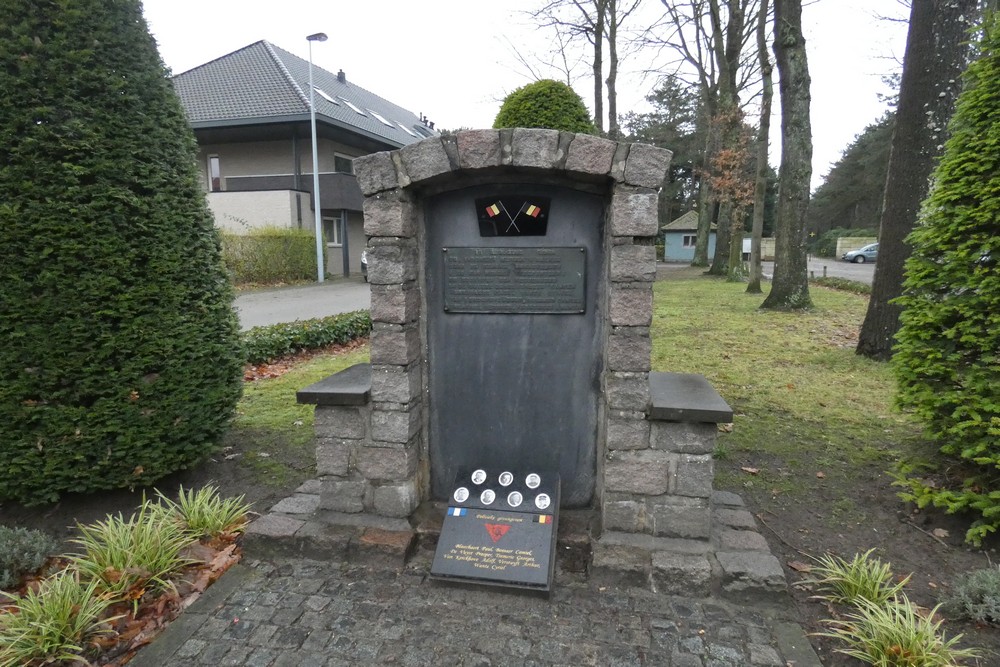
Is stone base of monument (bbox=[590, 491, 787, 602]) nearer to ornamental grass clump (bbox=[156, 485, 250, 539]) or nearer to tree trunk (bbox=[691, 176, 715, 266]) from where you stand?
ornamental grass clump (bbox=[156, 485, 250, 539])

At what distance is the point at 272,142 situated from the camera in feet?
69.4

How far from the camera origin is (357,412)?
3289 mm

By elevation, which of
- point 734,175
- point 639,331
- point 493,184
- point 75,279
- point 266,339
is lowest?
Answer: point 266,339

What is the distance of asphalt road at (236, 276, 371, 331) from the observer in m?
11.1

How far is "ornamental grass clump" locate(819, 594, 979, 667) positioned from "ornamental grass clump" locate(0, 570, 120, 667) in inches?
129

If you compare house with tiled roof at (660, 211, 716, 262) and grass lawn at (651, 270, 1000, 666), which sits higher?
house with tiled roof at (660, 211, 716, 262)

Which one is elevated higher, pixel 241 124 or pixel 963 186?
pixel 241 124

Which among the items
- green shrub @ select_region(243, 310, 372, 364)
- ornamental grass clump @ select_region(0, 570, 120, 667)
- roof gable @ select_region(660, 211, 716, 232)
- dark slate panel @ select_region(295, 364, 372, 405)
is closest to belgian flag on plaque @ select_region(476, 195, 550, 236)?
dark slate panel @ select_region(295, 364, 372, 405)

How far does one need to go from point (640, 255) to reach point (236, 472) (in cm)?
347

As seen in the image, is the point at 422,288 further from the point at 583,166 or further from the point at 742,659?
the point at 742,659

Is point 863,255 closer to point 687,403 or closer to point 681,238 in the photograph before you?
point 681,238

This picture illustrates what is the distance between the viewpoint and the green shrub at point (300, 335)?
7512 mm

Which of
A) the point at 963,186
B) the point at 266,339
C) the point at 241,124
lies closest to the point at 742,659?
the point at 963,186

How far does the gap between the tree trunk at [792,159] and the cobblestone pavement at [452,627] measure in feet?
33.8
